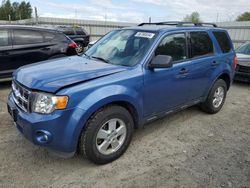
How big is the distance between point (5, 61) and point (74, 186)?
471 cm

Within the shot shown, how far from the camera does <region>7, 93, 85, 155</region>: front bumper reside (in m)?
2.78

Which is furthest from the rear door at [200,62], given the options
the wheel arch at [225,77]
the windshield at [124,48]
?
the windshield at [124,48]

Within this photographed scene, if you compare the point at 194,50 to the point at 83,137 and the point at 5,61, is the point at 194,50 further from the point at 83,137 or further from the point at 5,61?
the point at 5,61

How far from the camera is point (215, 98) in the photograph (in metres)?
5.27

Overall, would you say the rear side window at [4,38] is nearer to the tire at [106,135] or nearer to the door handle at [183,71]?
the tire at [106,135]

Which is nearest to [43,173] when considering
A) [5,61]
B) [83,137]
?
[83,137]

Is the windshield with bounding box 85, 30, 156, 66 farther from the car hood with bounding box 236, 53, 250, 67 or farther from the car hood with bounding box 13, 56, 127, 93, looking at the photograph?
the car hood with bounding box 236, 53, 250, 67

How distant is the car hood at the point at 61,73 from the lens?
2.90 m

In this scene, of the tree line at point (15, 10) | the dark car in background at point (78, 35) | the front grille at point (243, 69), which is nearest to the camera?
the front grille at point (243, 69)

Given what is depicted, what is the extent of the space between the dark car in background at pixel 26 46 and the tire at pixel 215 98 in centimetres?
442

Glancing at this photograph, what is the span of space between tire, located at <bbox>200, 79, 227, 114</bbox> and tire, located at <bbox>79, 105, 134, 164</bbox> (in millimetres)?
2267

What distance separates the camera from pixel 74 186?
289cm

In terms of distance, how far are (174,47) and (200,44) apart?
800 millimetres

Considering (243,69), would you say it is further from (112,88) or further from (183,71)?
(112,88)
